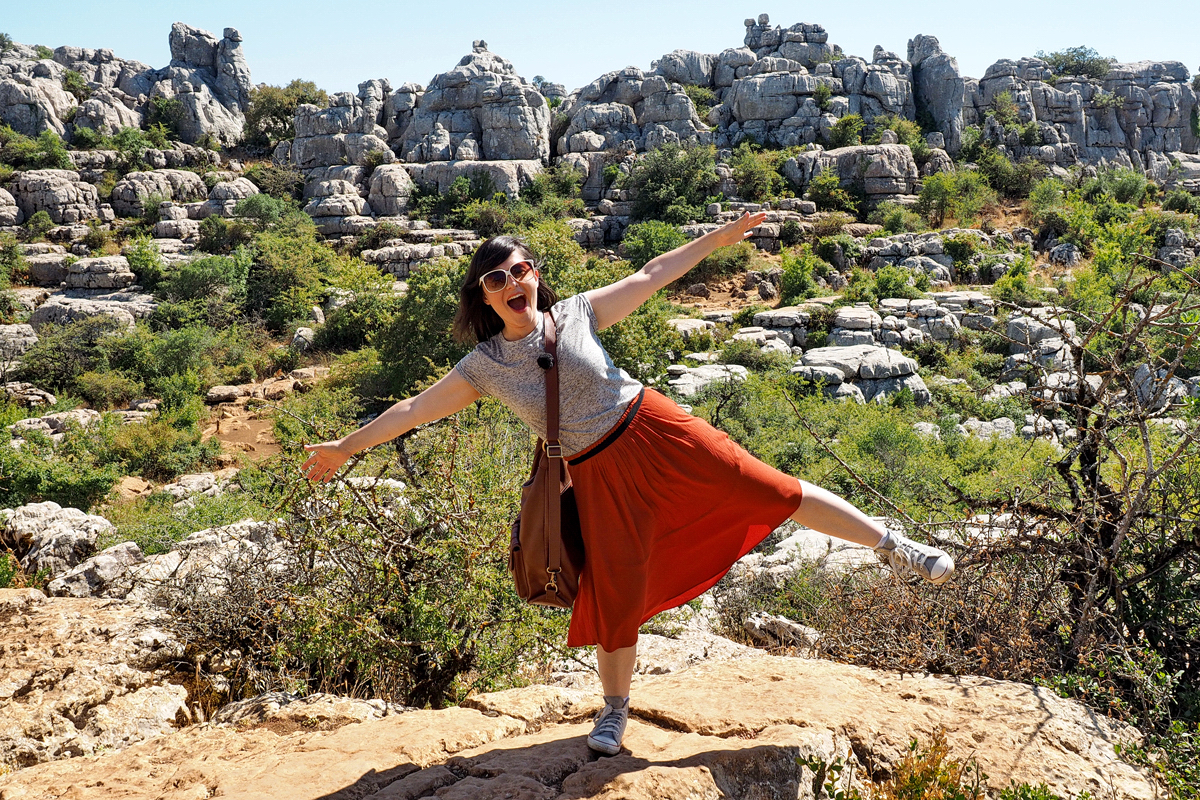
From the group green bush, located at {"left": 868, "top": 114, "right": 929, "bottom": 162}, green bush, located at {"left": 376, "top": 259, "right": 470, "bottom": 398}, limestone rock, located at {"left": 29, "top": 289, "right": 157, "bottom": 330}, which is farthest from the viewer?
green bush, located at {"left": 868, "top": 114, "right": 929, "bottom": 162}

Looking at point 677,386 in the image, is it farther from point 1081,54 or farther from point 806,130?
point 1081,54

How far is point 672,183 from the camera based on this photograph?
25.6 metres

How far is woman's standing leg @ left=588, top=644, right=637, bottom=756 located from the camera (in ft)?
6.39

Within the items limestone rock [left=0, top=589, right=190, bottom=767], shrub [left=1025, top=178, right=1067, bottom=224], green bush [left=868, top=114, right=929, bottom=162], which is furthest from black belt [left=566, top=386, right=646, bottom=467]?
green bush [left=868, top=114, right=929, bottom=162]

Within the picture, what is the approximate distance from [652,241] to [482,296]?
20.2m

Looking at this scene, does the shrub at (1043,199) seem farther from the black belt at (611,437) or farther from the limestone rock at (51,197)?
the limestone rock at (51,197)

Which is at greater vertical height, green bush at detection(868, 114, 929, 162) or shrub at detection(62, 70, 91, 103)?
shrub at detection(62, 70, 91, 103)

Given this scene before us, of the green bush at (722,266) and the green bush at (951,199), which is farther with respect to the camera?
the green bush at (951,199)

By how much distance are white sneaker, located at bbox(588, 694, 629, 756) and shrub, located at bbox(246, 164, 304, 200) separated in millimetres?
27078

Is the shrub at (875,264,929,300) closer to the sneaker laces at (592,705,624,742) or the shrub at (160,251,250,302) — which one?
the shrub at (160,251,250,302)

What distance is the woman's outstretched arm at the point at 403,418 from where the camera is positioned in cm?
190

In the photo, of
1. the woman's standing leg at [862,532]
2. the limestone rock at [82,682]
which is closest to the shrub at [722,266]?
the limestone rock at [82,682]

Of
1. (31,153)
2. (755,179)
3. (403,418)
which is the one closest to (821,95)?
(755,179)

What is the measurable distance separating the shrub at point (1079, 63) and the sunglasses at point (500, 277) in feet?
139
